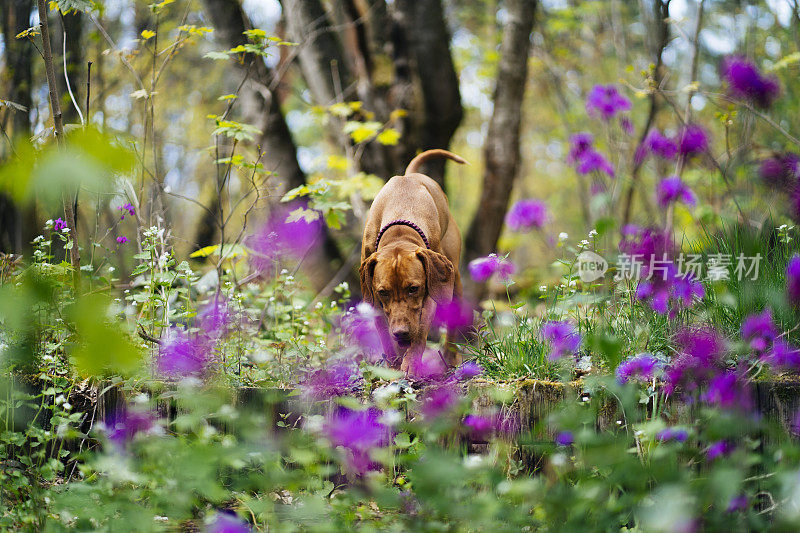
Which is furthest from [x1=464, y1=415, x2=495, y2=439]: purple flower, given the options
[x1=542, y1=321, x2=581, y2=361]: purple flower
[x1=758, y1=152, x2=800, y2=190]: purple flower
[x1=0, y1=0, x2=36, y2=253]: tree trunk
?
[x1=0, y1=0, x2=36, y2=253]: tree trunk

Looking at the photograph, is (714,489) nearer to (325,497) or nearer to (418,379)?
(325,497)

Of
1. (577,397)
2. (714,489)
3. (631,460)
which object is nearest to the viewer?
(714,489)

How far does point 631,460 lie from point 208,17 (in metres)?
6.58

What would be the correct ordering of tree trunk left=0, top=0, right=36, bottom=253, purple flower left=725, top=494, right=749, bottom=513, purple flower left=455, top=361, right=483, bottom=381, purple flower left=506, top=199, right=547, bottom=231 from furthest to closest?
tree trunk left=0, top=0, right=36, bottom=253 → purple flower left=506, top=199, right=547, bottom=231 → purple flower left=455, top=361, right=483, bottom=381 → purple flower left=725, top=494, right=749, bottom=513

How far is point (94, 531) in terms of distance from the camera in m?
2.41

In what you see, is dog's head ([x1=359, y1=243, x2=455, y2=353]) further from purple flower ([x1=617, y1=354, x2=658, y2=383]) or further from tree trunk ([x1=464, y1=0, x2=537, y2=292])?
tree trunk ([x1=464, y1=0, x2=537, y2=292])

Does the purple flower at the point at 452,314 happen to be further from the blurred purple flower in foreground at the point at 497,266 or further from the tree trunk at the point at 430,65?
the tree trunk at the point at 430,65

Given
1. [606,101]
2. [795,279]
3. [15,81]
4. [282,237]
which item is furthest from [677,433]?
[15,81]

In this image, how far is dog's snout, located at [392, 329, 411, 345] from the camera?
3799 millimetres

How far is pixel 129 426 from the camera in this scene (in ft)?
11.2

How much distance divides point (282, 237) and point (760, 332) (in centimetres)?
353

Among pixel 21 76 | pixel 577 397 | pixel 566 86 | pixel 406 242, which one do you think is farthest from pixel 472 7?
pixel 577 397

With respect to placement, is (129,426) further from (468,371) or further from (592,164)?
(592,164)

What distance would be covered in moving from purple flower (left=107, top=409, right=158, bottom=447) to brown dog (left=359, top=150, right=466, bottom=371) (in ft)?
4.41
